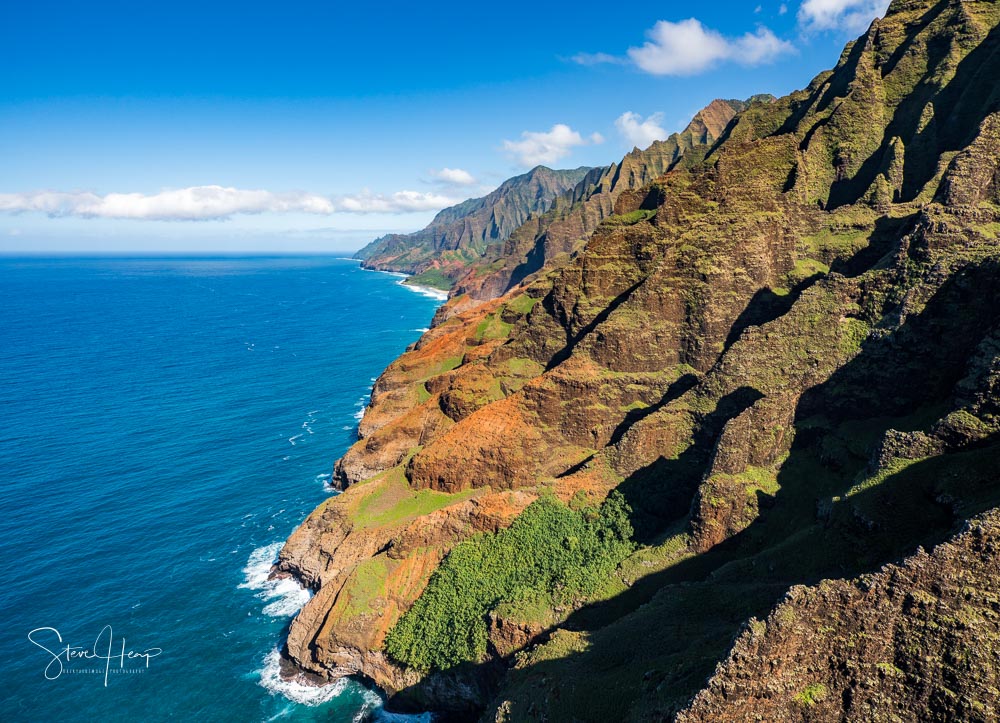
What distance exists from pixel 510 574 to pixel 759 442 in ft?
79.0

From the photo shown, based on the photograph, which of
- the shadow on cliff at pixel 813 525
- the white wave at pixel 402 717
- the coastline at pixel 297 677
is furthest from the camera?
the coastline at pixel 297 677

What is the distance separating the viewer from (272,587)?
58.2 meters

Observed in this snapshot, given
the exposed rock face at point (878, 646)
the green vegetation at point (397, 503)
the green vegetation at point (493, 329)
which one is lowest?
the green vegetation at point (397, 503)

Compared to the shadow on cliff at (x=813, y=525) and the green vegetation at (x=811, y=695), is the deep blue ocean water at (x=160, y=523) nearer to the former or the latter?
the shadow on cliff at (x=813, y=525)

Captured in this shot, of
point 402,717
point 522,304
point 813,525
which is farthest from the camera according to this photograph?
point 522,304

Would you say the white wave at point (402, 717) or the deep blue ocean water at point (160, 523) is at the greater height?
the deep blue ocean water at point (160, 523)

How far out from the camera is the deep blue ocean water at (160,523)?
45.3 meters

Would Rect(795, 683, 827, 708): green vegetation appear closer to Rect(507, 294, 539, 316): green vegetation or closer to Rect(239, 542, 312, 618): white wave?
Rect(239, 542, 312, 618): white wave

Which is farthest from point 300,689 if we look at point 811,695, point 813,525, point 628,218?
point 628,218

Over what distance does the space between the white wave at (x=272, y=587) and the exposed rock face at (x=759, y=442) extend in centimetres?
292

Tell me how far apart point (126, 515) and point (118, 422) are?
38.1 metres

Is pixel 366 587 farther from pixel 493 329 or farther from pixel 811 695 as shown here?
pixel 493 329

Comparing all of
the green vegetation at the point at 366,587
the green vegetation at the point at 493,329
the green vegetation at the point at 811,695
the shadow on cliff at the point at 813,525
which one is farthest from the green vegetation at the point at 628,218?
the green vegetation at the point at 811,695

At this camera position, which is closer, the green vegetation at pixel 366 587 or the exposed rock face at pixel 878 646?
the exposed rock face at pixel 878 646
